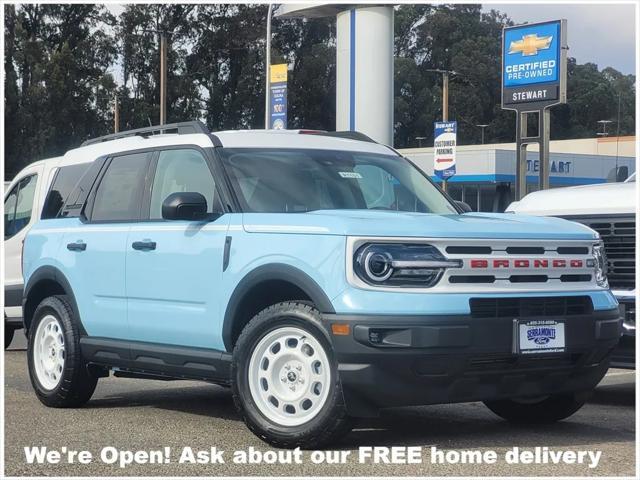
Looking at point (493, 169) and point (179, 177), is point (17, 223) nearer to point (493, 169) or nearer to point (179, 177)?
point (179, 177)

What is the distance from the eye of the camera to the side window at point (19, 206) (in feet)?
45.4

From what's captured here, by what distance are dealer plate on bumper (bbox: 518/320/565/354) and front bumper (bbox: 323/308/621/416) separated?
48 millimetres

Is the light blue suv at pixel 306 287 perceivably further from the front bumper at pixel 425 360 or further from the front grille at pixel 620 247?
the front grille at pixel 620 247

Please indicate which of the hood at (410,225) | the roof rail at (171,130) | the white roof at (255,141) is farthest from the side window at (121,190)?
the hood at (410,225)

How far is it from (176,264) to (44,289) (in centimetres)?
205

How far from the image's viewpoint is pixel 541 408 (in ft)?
26.0

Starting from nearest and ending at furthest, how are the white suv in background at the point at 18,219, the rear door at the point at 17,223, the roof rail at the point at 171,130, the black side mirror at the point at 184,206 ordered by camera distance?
the black side mirror at the point at 184,206
the roof rail at the point at 171,130
the white suv in background at the point at 18,219
the rear door at the point at 17,223

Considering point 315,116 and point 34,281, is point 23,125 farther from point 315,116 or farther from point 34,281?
point 34,281

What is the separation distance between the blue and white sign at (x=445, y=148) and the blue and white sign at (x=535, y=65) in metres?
5.95

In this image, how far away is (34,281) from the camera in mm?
9242

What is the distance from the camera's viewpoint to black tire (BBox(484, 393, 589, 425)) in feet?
25.5

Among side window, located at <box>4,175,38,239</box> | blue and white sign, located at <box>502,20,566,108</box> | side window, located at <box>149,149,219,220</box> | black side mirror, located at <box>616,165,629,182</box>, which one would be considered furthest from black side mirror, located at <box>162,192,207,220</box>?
blue and white sign, located at <box>502,20,566,108</box>

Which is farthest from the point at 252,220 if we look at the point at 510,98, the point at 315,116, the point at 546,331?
the point at 315,116

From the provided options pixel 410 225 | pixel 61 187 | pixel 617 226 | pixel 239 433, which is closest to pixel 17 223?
pixel 61 187
